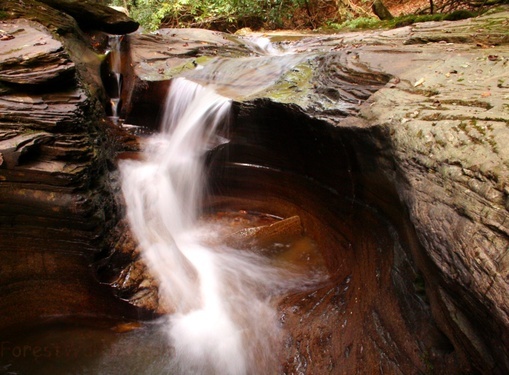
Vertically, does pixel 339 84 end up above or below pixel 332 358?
above

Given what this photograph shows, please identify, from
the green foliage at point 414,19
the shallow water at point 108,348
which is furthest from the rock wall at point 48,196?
the green foliage at point 414,19

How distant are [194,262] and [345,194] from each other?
2.34 metres

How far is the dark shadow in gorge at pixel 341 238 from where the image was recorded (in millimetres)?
2791

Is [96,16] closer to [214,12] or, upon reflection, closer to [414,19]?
[214,12]

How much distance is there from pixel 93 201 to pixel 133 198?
1225mm

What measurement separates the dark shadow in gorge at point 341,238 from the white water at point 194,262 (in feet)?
1.23

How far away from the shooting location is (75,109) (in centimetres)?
382

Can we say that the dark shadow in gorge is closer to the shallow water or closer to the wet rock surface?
the wet rock surface

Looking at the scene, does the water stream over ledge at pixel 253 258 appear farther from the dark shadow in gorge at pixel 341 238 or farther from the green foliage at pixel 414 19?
the green foliage at pixel 414 19

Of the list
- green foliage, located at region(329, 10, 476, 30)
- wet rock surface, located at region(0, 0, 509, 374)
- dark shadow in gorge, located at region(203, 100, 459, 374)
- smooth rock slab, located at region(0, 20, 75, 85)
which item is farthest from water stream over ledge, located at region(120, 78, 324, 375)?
green foliage, located at region(329, 10, 476, 30)

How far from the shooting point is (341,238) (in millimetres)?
4449

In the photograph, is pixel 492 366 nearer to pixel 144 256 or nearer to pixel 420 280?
pixel 420 280

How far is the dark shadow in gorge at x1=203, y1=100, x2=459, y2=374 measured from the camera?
9.16 ft

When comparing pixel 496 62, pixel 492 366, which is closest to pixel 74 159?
pixel 492 366
